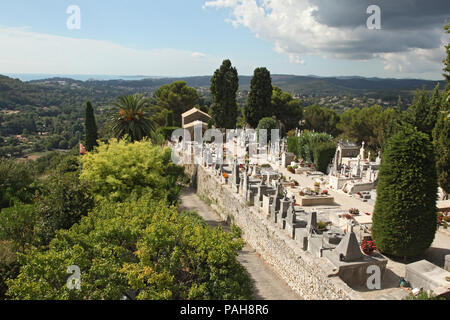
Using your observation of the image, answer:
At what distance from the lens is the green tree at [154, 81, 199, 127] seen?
59.5 meters

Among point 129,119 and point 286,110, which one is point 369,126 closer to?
point 286,110

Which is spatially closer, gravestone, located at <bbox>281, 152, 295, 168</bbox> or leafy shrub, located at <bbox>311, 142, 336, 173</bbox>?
leafy shrub, located at <bbox>311, 142, 336, 173</bbox>

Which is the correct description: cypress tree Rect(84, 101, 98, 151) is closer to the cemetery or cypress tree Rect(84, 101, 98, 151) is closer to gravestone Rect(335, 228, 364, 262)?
the cemetery

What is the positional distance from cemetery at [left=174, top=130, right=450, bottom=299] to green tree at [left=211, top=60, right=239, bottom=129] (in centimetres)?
1487

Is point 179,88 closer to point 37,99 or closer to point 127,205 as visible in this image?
point 127,205

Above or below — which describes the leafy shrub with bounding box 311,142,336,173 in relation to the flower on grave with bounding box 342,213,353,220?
above

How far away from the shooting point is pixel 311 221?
12.4 m

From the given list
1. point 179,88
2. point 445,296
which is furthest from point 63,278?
point 179,88

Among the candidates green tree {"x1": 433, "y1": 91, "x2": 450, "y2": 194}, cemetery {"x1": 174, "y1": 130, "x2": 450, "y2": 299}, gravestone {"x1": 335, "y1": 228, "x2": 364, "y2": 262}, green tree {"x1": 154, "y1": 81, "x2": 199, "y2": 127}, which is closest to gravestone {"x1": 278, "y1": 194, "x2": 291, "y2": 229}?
cemetery {"x1": 174, "y1": 130, "x2": 450, "y2": 299}

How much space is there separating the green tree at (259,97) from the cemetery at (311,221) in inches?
614

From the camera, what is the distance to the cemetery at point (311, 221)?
10.3m

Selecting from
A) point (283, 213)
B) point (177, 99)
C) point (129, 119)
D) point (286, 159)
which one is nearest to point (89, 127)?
point (129, 119)

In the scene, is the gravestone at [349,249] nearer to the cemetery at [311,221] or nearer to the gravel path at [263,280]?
the cemetery at [311,221]

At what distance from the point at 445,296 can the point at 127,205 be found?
11.8m
